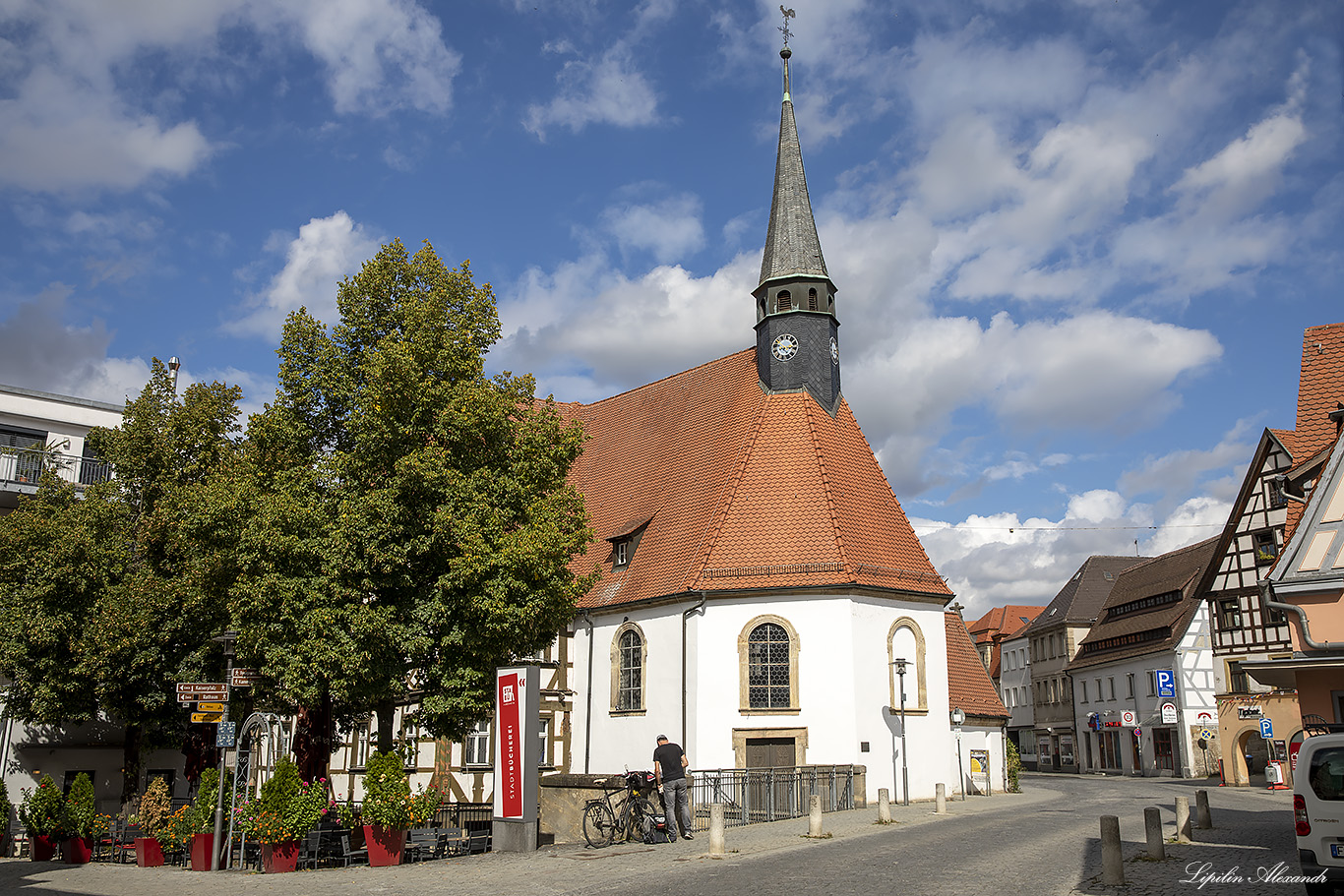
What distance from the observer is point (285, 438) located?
19.5 metres

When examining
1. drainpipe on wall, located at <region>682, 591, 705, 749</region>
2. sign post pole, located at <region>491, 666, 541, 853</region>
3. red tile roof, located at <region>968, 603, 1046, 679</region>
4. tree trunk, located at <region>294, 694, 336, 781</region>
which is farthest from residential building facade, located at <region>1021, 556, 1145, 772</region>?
sign post pole, located at <region>491, 666, 541, 853</region>

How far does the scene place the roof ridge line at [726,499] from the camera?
24953 millimetres

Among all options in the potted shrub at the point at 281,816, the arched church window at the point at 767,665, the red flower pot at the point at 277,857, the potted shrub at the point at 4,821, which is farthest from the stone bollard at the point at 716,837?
the potted shrub at the point at 4,821

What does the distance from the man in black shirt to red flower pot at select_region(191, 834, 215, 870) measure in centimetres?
693

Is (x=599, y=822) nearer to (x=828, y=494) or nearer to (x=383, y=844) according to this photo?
(x=383, y=844)

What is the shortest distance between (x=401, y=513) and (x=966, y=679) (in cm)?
2055

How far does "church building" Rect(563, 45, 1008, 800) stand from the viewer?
78.5 ft

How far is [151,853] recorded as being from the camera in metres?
16.8

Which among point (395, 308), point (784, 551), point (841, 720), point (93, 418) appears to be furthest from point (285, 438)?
point (93, 418)

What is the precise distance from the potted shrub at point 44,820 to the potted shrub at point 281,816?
20.5 ft

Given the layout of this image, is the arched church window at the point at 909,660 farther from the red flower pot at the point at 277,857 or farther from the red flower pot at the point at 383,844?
the red flower pot at the point at 277,857

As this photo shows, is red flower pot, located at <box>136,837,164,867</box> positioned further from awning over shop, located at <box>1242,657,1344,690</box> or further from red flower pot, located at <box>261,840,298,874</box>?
awning over shop, located at <box>1242,657,1344,690</box>

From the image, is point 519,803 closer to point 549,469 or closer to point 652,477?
point 549,469

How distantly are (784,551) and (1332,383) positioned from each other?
12830 millimetres
